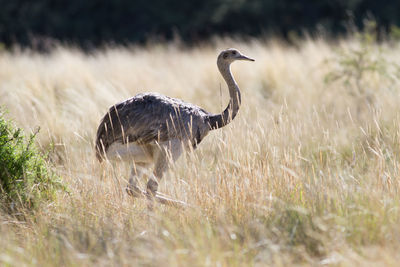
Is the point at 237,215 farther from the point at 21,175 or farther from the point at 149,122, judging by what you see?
the point at 21,175

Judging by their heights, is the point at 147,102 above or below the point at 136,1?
below

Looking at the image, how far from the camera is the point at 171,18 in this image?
18359 millimetres

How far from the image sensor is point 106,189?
172 inches

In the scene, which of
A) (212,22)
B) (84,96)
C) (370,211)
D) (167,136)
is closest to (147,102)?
(167,136)

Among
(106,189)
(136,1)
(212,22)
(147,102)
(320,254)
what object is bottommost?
(320,254)

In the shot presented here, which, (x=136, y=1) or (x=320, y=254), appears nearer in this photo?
(x=320, y=254)

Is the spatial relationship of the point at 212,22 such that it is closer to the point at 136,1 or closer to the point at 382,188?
the point at 136,1

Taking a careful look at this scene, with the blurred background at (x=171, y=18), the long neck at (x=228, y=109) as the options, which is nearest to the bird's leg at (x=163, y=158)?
the long neck at (x=228, y=109)

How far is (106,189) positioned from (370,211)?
192cm

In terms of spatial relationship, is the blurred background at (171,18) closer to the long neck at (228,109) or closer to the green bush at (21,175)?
the long neck at (228,109)

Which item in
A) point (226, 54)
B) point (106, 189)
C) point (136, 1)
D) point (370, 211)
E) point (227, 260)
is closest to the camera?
point (227, 260)

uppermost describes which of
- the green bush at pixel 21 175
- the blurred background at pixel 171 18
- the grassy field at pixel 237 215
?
the blurred background at pixel 171 18

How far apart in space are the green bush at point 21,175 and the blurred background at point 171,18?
13745mm

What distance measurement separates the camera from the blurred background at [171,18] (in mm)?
18156
